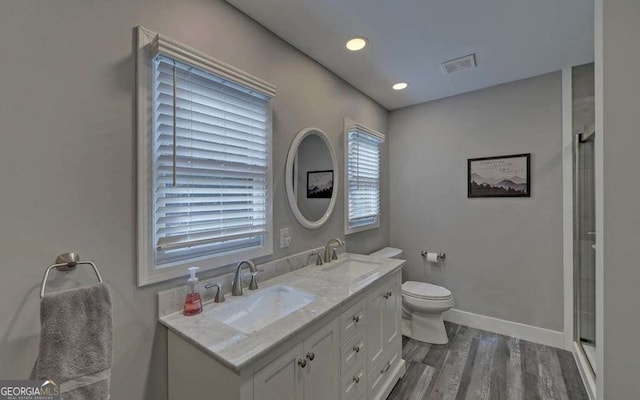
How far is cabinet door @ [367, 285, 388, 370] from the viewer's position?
5.71 ft

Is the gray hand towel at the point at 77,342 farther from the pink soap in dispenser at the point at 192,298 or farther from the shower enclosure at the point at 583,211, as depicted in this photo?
the shower enclosure at the point at 583,211

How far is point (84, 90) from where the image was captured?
1.04 metres

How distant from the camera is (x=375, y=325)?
5.96 ft

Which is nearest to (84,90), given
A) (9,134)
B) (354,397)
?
(9,134)

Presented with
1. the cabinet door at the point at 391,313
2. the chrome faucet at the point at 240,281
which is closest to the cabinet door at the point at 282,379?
the chrome faucet at the point at 240,281

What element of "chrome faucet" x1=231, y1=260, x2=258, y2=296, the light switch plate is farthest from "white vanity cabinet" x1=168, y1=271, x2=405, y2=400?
the light switch plate

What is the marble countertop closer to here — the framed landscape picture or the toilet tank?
the toilet tank

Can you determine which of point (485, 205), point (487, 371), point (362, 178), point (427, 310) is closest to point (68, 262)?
point (362, 178)

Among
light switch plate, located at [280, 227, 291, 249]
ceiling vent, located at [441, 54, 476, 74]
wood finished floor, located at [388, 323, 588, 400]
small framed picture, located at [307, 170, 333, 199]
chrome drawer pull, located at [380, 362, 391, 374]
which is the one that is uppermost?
ceiling vent, located at [441, 54, 476, 74]

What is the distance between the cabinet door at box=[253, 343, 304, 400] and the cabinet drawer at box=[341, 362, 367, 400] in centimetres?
41

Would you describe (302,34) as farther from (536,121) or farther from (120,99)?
(536,121)

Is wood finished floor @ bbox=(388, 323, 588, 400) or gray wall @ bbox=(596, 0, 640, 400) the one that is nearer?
gray wall @ bbox=(596, 0, 640, 400)

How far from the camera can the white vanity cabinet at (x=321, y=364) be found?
999 millimetres

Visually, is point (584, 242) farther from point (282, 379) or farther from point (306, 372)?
point (282, 379)
